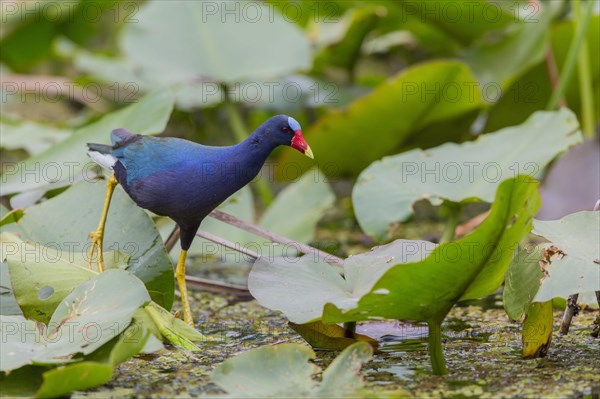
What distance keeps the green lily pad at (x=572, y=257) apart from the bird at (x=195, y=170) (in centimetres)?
56

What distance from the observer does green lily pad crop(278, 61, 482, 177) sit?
9.87 feet

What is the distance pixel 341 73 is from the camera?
399cm

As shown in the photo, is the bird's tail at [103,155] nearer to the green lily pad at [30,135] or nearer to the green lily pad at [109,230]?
the green lily pad at [109,230]

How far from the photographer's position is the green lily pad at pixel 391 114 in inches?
118

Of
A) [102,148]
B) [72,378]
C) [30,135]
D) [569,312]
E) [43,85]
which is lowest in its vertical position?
[72,378]

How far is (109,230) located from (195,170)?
0.31 metres

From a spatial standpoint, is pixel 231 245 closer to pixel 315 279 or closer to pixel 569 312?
pixel 315 279

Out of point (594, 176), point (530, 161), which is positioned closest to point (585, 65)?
point (594, 176)

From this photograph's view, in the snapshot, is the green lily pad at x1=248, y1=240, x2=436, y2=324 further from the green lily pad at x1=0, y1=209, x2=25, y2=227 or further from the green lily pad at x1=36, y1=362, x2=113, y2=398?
the green lily pad at x1=0, y1=209, x2=25, y2=227

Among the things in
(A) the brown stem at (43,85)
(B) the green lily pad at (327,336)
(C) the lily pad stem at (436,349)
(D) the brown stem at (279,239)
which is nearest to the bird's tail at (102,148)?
(D) the brown stem at (279,239)

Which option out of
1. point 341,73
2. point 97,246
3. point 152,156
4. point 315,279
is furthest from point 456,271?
point 341,73

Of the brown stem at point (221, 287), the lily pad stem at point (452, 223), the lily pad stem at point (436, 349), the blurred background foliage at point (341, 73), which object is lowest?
the lily pad stem at point (436, 349)

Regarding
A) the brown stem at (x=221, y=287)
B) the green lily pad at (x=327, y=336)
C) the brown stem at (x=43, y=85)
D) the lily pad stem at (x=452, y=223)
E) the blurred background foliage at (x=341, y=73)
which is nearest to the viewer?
the green lily pad at (x=327, y=336)

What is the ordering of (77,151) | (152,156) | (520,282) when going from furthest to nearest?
(77,151) < (152,156) < (520,282)
